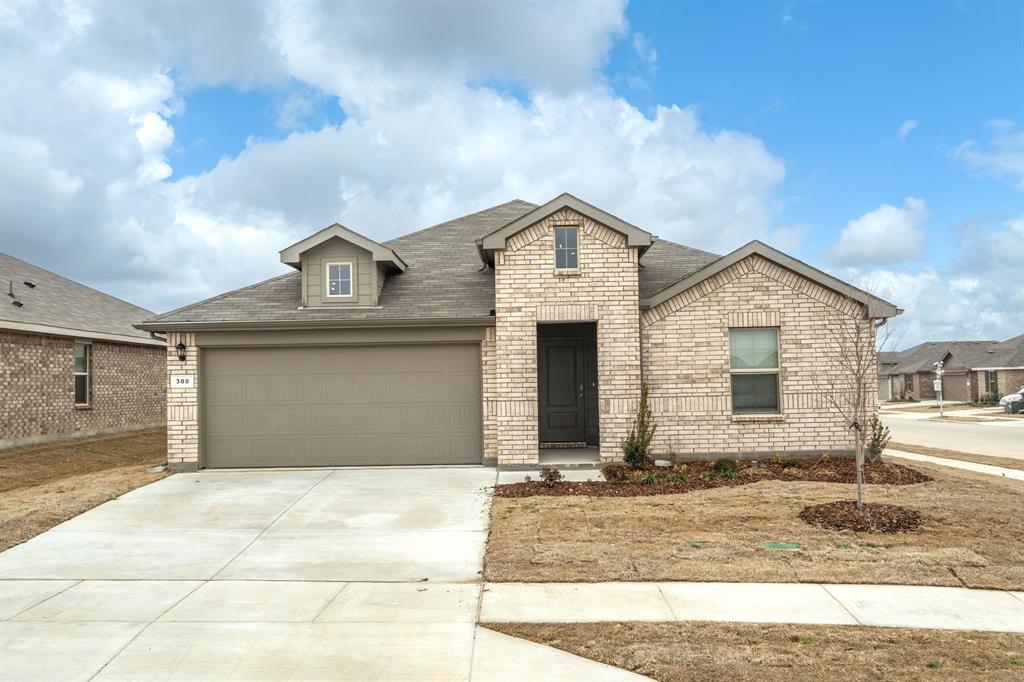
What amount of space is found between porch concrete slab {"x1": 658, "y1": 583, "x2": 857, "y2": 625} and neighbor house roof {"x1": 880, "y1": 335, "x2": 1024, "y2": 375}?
4779 centimetres

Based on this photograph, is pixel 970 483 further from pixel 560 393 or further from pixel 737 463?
pixel 560 393

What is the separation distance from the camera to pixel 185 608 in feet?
20.1

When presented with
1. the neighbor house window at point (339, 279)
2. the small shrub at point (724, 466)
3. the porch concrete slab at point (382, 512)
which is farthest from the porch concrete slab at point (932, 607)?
the neighbor house window at point (339, 279)

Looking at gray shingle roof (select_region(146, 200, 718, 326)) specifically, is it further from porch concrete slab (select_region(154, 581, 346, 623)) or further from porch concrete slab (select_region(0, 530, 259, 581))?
porch concrete slab (select_region(154, 581, 346, 623))

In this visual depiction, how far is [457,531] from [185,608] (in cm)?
338

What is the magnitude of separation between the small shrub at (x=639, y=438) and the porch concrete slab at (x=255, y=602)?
274 inches

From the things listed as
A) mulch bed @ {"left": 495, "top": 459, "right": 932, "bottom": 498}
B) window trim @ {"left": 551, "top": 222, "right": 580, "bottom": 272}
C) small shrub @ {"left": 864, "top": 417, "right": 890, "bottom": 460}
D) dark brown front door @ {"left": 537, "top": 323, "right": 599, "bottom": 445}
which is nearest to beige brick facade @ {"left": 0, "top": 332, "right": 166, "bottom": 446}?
dark brown front door @ {"left": 537, "top": 323, "right": 599, "bottom": 445}

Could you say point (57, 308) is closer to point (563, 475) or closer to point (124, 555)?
point (124, 555)

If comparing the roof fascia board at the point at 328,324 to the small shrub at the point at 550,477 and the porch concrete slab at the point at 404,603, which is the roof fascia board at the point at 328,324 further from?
the porch concrete slab at the point at 404,603

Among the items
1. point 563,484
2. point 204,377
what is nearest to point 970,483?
point 563,484

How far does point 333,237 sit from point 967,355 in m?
53.3

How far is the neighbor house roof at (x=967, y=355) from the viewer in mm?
45562

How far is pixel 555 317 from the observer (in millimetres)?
12945

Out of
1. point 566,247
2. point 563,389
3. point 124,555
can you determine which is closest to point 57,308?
point 563,389
